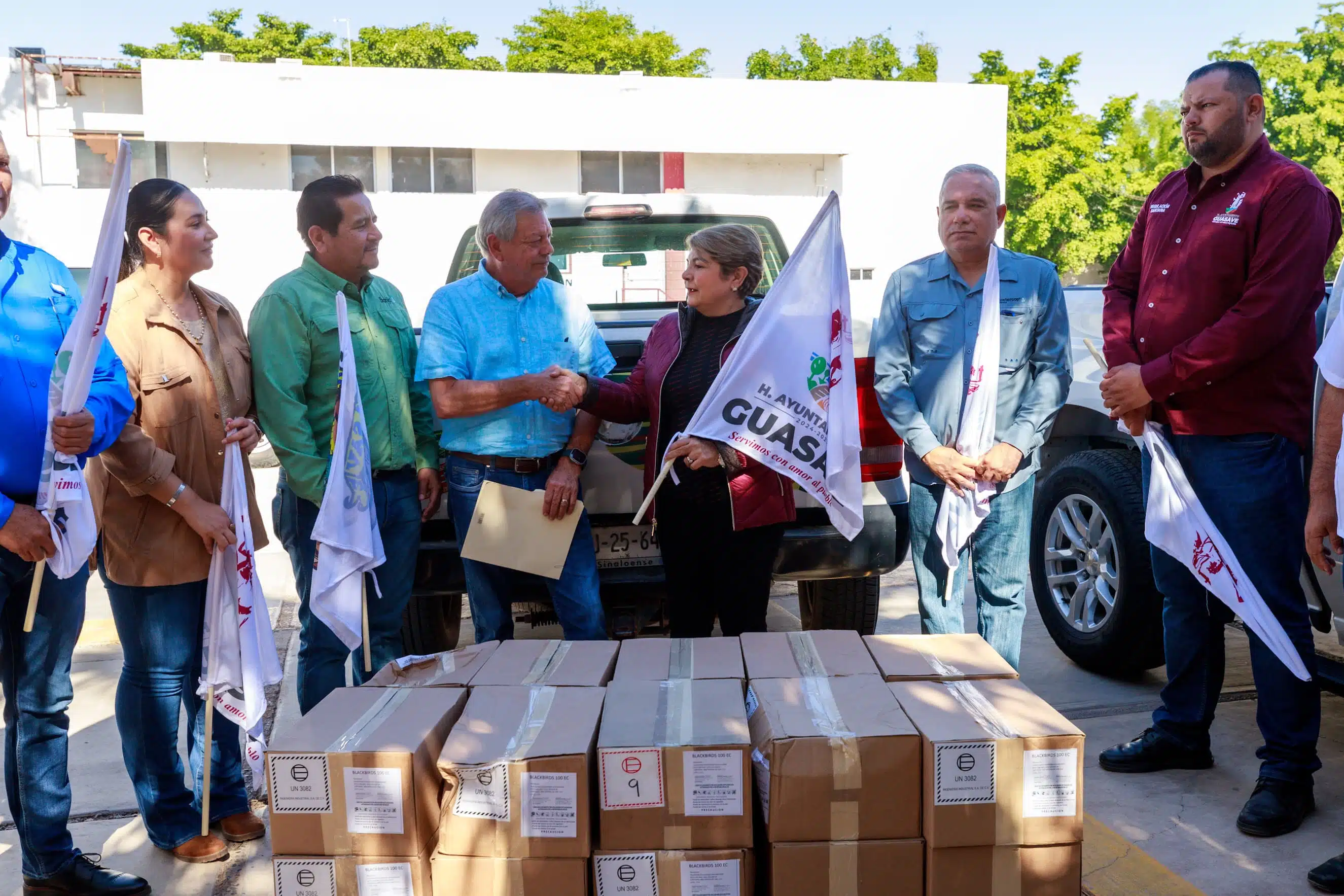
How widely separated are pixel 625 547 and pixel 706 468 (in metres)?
0.59

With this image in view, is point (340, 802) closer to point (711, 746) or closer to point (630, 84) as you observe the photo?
point (711, 746)

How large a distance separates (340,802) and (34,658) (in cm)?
124

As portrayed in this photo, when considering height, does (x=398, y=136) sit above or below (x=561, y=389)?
above

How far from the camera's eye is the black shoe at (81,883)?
3.09 meters

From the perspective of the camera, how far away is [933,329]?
154 inches

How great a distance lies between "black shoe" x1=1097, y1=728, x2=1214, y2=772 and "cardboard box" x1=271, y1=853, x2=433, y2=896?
8.36ft

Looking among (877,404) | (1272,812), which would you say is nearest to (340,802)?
(877,404)

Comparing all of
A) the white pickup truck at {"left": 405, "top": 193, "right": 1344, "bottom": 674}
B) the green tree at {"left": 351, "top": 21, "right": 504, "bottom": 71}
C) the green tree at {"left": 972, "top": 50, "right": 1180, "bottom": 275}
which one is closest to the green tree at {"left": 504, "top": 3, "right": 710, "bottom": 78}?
the green tree at {"left": 351, "top": 21, "right": 504, "bottom": 71}

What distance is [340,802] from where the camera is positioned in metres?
2.31

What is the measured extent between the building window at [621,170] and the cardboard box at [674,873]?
30664 millimetres

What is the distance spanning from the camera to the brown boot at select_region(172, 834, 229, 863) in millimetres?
3332

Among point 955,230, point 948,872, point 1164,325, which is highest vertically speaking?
point 955,230

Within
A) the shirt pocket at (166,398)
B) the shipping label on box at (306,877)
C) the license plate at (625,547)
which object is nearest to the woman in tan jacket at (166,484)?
the shirt pocket at (166,398)

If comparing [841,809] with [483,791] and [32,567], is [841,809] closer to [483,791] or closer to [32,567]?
[483,791]
